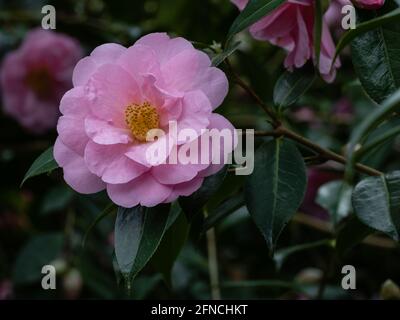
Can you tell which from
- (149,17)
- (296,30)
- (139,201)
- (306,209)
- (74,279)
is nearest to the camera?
(139,201)

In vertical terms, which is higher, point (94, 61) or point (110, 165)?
point (94, 61)

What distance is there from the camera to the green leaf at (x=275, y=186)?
747 mm

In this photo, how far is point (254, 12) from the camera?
76 cm

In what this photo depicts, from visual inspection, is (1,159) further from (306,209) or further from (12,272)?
(306,209)

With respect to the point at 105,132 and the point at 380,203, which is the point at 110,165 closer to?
the point at 105,132

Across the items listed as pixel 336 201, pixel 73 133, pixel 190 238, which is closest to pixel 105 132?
pixel 73 133

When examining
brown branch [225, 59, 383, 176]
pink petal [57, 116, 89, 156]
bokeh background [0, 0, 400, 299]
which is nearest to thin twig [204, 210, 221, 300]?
bokeh background [0, 0, 400, 299]

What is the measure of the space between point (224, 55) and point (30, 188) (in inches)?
43.6

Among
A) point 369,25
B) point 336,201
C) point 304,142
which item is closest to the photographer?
point 369,25

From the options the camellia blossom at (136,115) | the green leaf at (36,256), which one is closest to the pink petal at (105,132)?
the camellia blossom at (136,115)

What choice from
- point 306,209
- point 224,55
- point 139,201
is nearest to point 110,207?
point 139,201

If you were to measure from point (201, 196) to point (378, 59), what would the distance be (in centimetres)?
25

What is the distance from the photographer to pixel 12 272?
153 centimetres

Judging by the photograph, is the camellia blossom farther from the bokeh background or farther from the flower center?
the bokeh background
